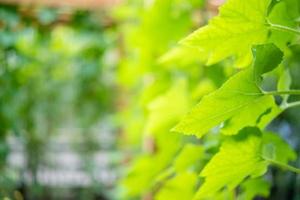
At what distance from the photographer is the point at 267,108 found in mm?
618

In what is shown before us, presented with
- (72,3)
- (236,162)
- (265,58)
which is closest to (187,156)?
(236,162)

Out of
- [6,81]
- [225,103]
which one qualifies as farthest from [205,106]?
[6,81]

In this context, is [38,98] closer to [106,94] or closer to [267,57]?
[106,94]

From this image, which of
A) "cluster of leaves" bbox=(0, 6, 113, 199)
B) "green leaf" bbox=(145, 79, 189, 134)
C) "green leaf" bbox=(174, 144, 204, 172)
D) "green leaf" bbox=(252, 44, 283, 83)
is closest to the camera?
"green leaf" bbox=(252, 44, 283, 83)

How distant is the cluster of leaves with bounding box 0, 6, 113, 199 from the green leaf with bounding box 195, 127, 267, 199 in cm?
130

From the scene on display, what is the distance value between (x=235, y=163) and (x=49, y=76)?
1.83 m

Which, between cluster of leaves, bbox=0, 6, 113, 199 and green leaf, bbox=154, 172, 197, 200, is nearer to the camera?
green leaf, bbox=154, 172, 197, 200

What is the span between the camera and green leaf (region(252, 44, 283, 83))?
55 centimetres

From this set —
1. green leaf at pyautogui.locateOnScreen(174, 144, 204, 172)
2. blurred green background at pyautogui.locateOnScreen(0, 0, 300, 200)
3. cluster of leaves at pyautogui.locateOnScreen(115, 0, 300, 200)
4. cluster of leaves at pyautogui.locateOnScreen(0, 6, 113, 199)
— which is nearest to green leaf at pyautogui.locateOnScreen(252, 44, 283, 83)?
cluster of leaves at pyautogui.locateOnScreen(115, 0, 300, 200)

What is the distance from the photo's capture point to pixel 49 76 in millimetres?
2373

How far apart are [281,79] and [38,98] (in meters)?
1.75

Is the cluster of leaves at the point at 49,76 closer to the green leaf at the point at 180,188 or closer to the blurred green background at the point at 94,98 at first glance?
the blurred green background at the point at 94,98

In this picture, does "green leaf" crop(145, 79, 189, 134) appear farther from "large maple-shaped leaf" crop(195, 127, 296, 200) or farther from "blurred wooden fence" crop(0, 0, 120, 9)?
"blurred wooden fence" crop(0, 0, 120, 9)

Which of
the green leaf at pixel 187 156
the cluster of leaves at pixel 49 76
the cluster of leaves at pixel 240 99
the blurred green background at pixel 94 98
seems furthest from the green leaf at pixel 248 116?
the cluster of leaves at pixel 49 76
